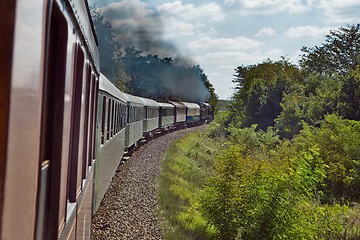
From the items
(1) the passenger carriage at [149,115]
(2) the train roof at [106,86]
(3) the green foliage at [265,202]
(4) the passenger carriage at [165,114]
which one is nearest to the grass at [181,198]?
(3) the green foliage at [265,202]

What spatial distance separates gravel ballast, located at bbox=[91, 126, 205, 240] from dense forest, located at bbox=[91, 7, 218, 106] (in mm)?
38950

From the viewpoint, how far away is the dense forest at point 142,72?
5491cm

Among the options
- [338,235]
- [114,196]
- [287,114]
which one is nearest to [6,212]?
[338,235]

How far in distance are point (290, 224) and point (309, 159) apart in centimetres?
148

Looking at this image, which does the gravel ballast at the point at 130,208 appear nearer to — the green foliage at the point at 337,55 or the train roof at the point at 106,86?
the train roof at the point at 106,86

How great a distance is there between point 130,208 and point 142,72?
53092 mm

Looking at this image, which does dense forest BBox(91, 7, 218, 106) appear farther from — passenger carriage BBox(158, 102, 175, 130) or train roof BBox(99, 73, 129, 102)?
train roof BBox(99, 73, 129, 102)

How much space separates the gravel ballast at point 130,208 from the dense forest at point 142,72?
38950 millimetres

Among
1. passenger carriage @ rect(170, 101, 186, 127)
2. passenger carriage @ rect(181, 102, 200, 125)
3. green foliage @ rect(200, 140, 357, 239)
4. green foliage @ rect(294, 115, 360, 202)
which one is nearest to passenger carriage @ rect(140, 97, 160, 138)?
passenger carriage @ rect(170, 101, 186, 127)

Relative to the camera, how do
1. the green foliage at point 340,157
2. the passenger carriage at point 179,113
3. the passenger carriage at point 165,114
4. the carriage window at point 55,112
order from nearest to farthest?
the carriage window at point 55,112, the green foliage at point 340,157, the passenger carriage at point 165,114, the passenger carriage at point 179,113

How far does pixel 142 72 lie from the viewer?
205 ft

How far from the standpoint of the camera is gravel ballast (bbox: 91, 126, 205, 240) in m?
8.58

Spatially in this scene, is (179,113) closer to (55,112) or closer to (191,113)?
(191,113)

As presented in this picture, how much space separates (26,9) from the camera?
1286mm
